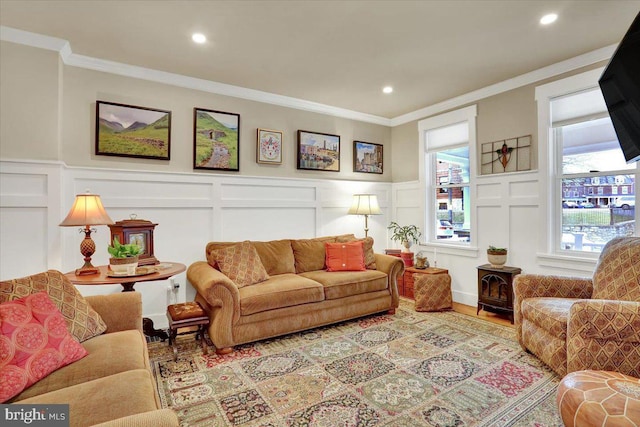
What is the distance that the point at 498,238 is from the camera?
387 centimetres

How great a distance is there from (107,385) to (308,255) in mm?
2651

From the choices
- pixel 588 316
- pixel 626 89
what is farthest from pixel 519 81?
pixel 588 316

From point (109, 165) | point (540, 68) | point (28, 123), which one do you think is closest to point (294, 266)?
point (109, 165)

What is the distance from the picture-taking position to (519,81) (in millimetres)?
3621

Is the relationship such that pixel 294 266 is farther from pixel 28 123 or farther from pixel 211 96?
pixel 28 123

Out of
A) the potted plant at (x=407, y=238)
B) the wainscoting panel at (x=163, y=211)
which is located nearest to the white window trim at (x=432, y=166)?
the potted plant at (x=407, y=238)

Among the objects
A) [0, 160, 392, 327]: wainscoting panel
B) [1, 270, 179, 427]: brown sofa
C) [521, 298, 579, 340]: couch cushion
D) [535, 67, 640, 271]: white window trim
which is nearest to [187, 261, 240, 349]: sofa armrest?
[1, 270, 179, 427]: brown sofa

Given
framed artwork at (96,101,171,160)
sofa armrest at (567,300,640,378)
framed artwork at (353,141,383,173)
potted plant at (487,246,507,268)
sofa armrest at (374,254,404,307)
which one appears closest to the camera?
sofa armrest at (567,300,640,378)

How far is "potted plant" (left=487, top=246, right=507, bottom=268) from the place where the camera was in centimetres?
360

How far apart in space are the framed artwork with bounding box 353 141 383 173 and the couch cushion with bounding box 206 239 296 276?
1.78 m

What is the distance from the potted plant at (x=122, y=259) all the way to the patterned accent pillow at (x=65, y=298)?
466 millimetres

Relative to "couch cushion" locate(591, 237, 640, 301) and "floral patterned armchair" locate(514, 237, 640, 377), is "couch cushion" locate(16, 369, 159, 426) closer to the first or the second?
"floral patterned armchair" locate(514, 237, 640, 377)

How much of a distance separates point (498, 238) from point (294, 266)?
2.44 m

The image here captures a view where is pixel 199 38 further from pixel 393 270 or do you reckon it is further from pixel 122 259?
pixel 393 270
